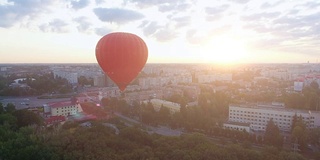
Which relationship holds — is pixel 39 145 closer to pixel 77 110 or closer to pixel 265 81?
pixel 77 110

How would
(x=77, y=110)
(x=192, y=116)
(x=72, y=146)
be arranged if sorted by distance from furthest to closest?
(x=77, y=110), (x=192, y=116), (x=72, y=146)

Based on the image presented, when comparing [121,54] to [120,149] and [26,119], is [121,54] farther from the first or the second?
[26,119]

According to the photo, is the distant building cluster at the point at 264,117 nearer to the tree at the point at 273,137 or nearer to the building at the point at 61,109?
the tree at the point at 273,137

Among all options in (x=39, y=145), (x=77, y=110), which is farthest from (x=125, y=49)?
(x=77, y=110)

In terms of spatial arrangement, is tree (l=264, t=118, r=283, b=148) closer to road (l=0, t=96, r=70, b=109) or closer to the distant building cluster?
the distant building cluster

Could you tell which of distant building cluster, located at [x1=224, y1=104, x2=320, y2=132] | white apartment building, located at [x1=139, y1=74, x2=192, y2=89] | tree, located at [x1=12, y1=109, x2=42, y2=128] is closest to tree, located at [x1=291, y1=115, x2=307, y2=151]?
distant building cluster, located at [x1=224, y1=104, x2=320, y2=132]

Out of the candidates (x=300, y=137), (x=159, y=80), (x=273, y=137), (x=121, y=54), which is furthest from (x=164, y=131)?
(x=159, y=80)

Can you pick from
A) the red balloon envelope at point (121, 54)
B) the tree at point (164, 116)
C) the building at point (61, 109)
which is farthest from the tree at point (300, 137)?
the building at point (61, 109)
